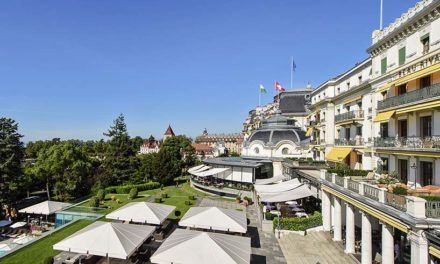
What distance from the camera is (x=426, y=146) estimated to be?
54.6 feet

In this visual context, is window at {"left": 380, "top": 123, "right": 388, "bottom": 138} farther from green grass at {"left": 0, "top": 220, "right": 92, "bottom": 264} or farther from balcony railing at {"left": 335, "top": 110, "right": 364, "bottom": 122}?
green grass at {"left": 0, "top": 220, "right": 92, "bottom": 264}

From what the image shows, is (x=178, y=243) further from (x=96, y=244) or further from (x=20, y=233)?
(x=20, y=233)

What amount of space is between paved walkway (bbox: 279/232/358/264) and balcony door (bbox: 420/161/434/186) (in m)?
6.82

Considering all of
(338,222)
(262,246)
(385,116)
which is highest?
(385,116)

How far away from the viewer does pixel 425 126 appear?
60.3ft

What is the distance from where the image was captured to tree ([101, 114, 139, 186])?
5448cm

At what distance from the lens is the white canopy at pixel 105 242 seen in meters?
Result: 15.1

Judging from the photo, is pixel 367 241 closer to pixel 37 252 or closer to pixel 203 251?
pixel 203 251

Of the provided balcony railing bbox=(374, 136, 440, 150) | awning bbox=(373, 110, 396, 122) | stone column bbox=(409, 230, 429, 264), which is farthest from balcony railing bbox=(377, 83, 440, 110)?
stone column bbox=(409, 230, 429, 264)

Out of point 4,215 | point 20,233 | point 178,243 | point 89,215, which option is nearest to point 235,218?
point 178,243

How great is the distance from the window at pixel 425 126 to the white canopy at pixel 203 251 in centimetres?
1344

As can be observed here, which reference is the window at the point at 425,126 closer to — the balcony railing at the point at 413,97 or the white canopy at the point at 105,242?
the balcony railing at the point at 413,97

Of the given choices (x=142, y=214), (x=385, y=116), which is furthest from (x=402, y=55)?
(x=142, y=214)

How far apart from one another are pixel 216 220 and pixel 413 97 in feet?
49.6
